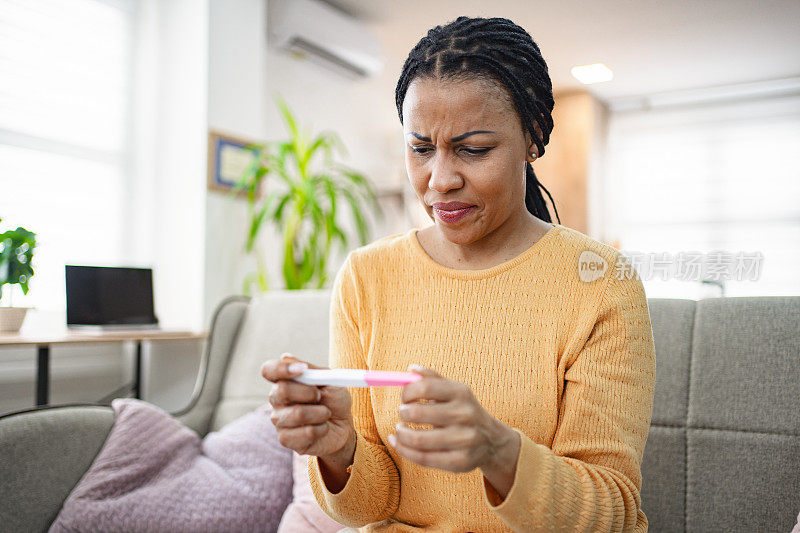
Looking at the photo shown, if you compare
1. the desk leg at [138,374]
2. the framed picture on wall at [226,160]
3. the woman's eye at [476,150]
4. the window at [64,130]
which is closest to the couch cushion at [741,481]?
the woman's eye at [476,150]

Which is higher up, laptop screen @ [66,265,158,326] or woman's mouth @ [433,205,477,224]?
woman's mouth @ [433,205,477,224]

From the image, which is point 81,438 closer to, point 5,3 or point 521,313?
point 521,313


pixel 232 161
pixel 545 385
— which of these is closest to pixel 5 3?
pixel 232 161

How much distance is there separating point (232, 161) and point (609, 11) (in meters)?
1.96

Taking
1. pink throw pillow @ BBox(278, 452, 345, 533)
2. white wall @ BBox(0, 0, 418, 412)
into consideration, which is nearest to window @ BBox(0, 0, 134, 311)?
white wall @ BBox(0, 0, 418, 412)

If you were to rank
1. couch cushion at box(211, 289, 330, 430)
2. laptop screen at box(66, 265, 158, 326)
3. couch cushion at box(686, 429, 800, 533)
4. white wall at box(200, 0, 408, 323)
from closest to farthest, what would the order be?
couch cushion at box(686, 429, 800, 533)
couch cushion at box(211, 289, 330, 430)
laptop screen at box(66, 265, 158, 326)
white wall at box(200, 0, 408, 323)

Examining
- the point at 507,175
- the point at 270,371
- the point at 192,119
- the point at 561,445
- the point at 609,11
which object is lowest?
the point at 561,445

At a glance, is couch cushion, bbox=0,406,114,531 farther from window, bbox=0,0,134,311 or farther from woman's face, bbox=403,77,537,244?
window, bbox=0,0,134,311

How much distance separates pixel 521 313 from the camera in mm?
933

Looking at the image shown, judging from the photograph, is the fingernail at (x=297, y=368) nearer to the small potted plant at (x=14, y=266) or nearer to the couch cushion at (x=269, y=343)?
the couch cushion at (x=269, y=343)

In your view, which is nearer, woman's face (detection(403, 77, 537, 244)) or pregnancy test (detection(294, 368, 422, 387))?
pregnancy test (detection(294, 368, 422, 387))

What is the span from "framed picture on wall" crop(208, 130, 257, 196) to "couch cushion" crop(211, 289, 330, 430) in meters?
1.10

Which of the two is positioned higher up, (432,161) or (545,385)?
(432,161)

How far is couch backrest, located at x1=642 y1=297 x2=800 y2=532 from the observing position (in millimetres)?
1136
